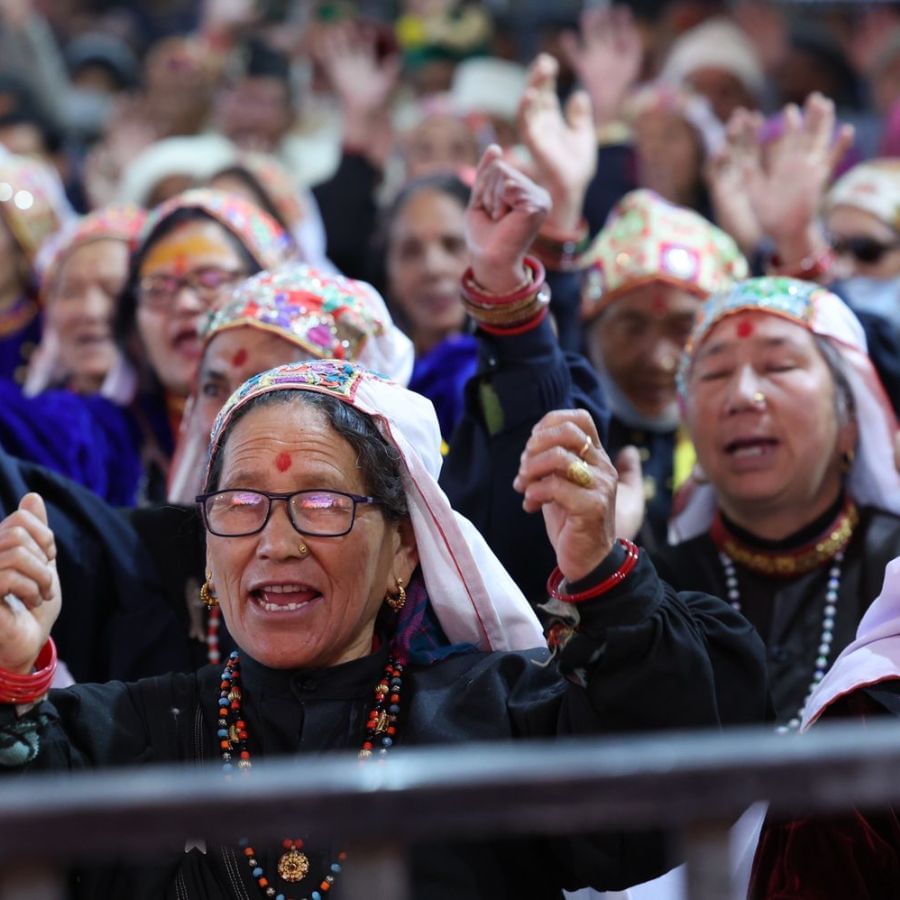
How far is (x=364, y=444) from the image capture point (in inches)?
114

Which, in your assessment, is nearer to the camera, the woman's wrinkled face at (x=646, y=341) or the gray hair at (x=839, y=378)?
the gray hair at (x=839, y=378)

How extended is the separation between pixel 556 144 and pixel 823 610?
4.70 feet

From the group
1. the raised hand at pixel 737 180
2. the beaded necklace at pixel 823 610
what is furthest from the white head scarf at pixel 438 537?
the raised hand at pixel 737 180

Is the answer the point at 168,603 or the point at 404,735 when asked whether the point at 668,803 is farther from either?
the point at 168,603

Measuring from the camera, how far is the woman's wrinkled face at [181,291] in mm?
4699

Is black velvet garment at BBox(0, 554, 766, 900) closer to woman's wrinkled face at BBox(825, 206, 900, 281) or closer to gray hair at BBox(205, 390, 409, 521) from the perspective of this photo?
gray hair at BBox(205, 390, 409, 521)

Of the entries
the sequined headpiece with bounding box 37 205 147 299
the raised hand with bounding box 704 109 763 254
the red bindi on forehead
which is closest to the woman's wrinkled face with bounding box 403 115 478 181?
the raised hand with bounding box 704 109 763 254

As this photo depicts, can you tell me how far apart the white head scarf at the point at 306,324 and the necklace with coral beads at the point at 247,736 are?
1.12m

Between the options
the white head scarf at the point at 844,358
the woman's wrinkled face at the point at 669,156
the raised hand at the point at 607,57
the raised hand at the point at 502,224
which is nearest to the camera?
the raised hand at the point at 502,224

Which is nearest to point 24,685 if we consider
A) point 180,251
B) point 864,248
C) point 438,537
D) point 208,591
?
point 208,591

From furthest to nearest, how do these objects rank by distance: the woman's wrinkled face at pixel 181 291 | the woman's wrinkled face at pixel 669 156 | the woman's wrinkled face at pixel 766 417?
1. the woman's wrinkled face at pixel 669 156
2. the woman's wrinkled face at pixel 181 291
3. the woman's wrinkled face at pixel 766 417

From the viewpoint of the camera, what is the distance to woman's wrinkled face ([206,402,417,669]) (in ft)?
9.04

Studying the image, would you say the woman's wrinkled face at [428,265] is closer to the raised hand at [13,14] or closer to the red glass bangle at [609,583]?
the red glass bangle at [609,583]

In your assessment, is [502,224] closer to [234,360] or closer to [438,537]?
[234,360]
